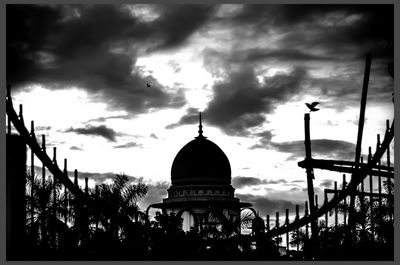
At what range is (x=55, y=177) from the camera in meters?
18.6

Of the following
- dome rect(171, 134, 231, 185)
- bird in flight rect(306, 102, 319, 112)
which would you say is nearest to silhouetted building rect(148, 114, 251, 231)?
dome rect(171, 134, 231, 185)

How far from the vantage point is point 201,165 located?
10081cm

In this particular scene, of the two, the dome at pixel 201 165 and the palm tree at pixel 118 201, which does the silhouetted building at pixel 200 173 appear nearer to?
the dome at pixel 201 165

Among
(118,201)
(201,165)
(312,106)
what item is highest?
(201,165)

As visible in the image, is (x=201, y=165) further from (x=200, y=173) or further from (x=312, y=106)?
(x=312, y=106)

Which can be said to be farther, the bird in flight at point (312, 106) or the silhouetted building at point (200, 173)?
the silhouetted building at point (200, 173)

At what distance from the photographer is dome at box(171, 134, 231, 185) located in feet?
330

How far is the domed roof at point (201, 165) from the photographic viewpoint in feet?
330

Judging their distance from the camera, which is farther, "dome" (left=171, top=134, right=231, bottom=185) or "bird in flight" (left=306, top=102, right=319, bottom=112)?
"dome" (left=171, top=134, right=231, bottom=185)

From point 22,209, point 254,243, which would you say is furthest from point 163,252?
point 22,209

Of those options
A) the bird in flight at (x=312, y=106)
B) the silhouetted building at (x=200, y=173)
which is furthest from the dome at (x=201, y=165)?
the bird in flight at (x=312, y=106)

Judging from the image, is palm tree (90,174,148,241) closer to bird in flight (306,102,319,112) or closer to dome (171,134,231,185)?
bird in flight (306,102,319,112)

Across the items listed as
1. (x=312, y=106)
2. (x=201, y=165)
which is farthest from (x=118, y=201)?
(x=201, y=165)

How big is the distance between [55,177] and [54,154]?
2165 mm
